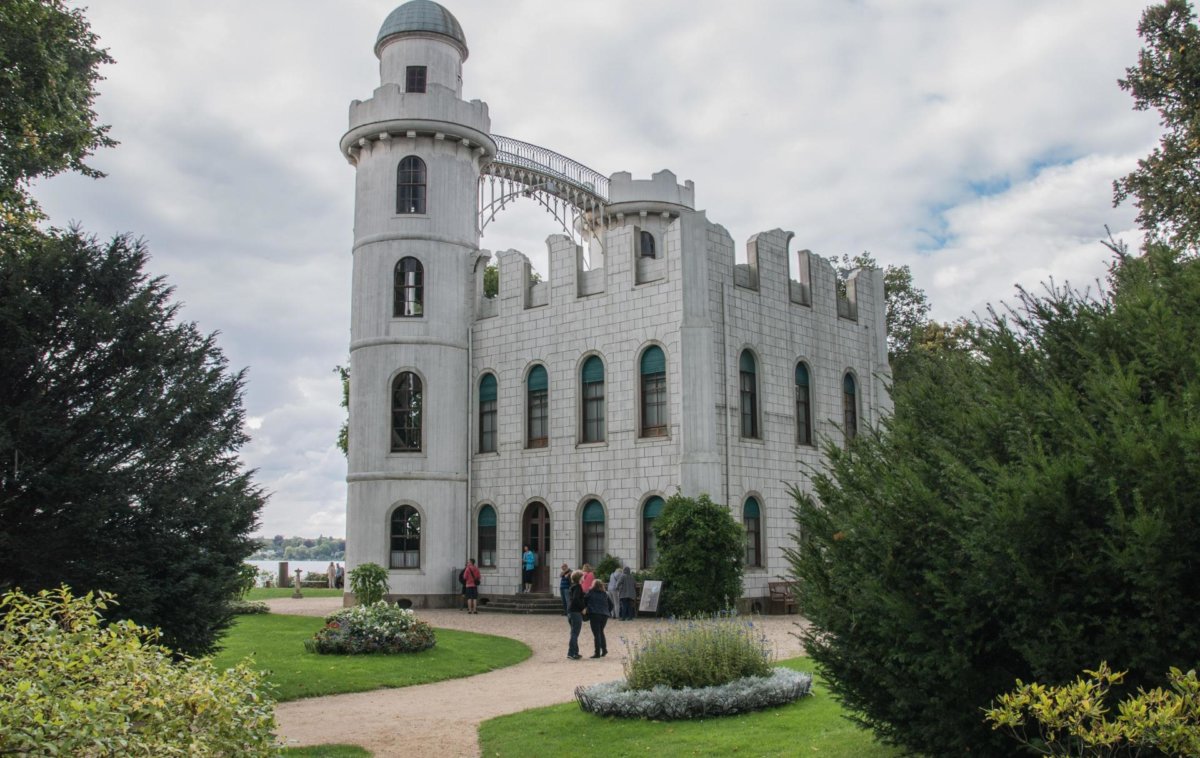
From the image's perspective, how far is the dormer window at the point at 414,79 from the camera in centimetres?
3319

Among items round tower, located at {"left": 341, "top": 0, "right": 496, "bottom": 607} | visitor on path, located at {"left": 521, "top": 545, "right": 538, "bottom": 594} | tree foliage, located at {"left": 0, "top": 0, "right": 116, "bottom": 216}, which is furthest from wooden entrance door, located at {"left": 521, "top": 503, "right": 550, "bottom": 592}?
tree foliage, located at {"left": 0, "top": 0, "right": 116, "bottom": 216}

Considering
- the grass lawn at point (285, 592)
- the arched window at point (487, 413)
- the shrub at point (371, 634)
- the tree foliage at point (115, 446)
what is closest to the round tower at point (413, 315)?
the arched window at point (487, 413)

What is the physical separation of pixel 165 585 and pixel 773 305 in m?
20.7

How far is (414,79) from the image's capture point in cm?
3325

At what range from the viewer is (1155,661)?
20.4ft

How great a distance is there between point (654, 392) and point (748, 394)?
2.77 metres

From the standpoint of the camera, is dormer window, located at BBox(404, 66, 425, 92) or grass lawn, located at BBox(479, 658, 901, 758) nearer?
grass lawn, located at BBox(479, 658, 901, 758)

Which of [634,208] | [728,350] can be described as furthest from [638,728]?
[634,208]

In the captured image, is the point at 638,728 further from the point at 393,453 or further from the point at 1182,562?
the point at 393,453

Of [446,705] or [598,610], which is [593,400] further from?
[446,705]

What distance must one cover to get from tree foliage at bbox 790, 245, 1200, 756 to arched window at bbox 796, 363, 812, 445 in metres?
21.8

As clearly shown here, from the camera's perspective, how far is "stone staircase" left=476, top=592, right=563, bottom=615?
94.6ft

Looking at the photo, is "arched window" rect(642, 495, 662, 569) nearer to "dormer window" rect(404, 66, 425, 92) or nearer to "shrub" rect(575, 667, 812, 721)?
"shrub" rect(575, 667, 812, 721)

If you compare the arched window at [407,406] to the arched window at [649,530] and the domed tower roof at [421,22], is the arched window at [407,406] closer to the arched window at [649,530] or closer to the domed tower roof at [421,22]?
the arched window at [649,530]
